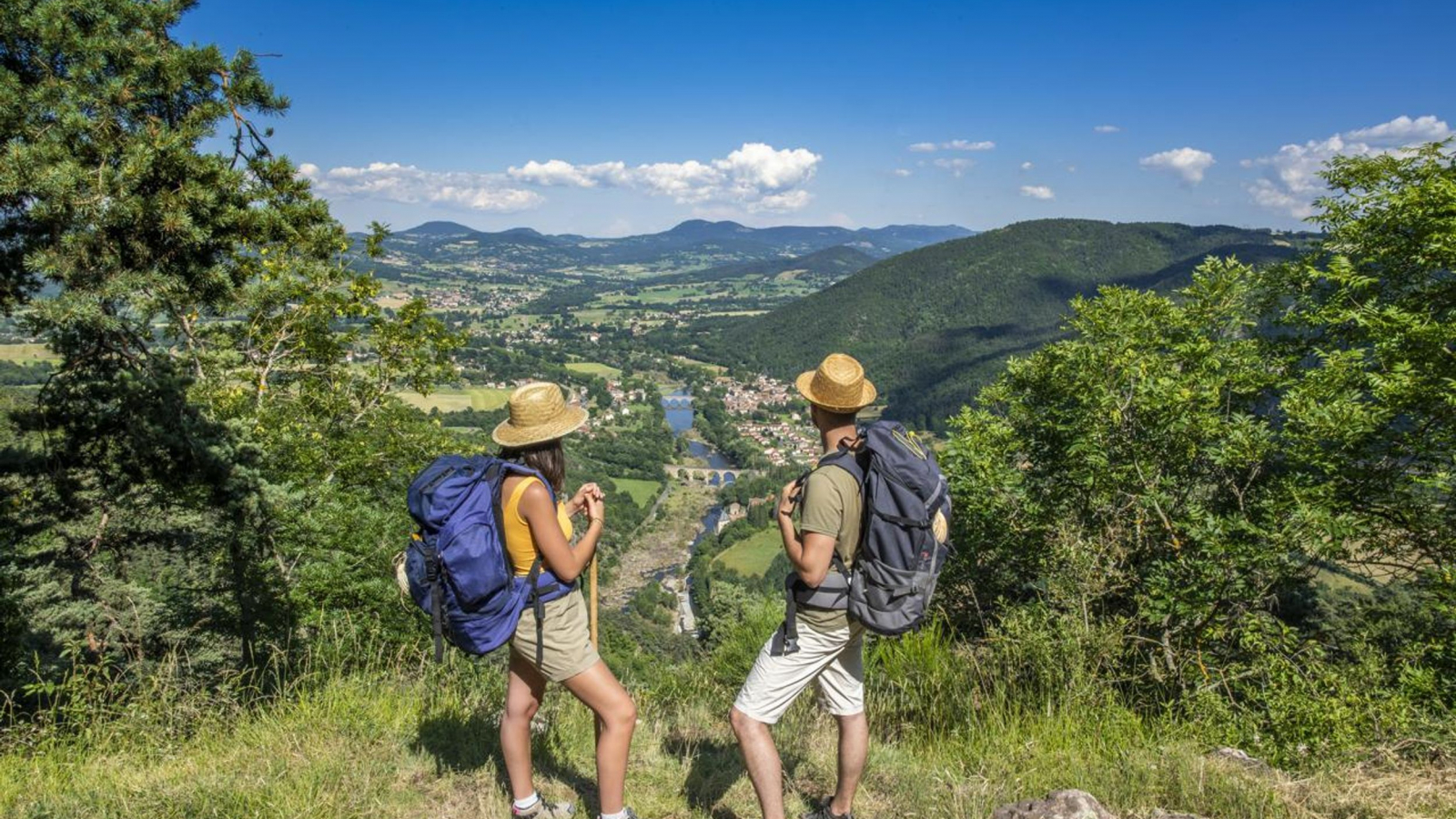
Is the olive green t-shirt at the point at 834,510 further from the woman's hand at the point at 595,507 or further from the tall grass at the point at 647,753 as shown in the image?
the tall grass at the point at 647,753

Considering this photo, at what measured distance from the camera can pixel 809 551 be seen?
2127 millimetres

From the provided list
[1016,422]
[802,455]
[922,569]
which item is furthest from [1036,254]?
[922,569]

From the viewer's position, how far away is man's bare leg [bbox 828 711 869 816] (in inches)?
92.9

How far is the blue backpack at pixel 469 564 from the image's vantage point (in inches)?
81.5

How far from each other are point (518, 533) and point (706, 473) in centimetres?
5913

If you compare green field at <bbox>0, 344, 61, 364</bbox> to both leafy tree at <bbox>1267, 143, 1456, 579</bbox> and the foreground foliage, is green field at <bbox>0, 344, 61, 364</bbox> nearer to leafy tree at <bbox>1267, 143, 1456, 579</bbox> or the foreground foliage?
the foreground foliage

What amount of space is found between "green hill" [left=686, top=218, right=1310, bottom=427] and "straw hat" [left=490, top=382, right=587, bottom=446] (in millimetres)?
86558

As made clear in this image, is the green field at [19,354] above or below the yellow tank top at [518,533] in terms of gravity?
below

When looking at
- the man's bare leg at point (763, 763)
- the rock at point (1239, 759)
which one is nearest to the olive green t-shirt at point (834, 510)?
the man's bare leg at point (763, 763)

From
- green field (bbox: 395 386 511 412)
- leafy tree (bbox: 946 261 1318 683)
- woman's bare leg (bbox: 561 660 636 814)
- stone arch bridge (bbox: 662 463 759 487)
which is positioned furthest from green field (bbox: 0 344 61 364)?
stone arch bridge (bbox: 662 463 759 487)

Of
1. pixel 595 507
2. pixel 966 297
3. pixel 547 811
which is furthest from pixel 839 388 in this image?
pixel 966 297

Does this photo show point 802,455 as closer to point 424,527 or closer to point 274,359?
point 274,359

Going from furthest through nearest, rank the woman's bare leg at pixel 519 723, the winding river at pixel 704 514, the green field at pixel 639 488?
the green field at pixel 639 488, the winding river at pixel 704 514, the woman's bare leg at pixel 519 723

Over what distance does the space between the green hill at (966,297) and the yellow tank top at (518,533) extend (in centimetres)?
8671
